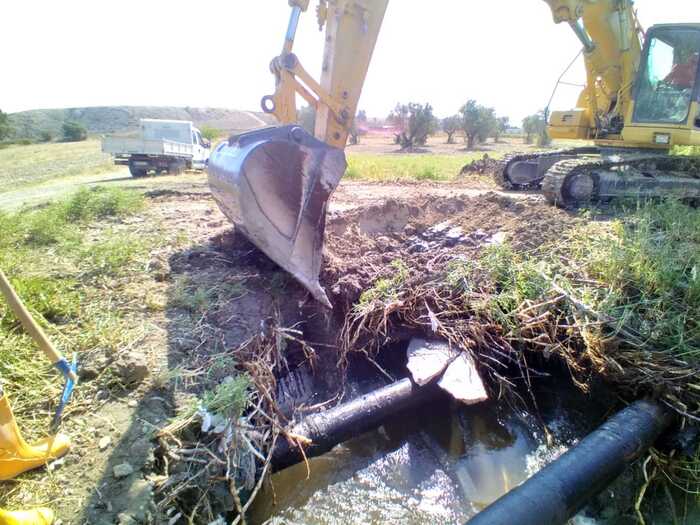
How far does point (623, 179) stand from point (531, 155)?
9.11 feet

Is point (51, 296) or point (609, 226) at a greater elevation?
point (609, 226)

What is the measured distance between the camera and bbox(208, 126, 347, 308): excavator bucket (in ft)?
10.6

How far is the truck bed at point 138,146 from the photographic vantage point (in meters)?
13.9

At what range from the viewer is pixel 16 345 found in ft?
8.65

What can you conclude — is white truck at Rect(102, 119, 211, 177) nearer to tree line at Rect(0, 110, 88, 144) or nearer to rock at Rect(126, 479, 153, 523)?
rock at Rect(126, 479, 153, 523)

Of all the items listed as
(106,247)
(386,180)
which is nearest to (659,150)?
(386,180)

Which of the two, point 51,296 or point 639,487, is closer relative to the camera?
point 639,487

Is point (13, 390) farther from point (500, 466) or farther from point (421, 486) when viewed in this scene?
point (500, 466)

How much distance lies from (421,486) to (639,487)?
4.05 ft

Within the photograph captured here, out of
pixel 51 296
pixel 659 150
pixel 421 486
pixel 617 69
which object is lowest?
pixel 421 486

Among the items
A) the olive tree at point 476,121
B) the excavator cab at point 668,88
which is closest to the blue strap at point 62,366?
the excavator cab at point 668,88

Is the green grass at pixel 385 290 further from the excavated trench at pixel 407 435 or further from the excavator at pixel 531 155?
the excavator at pixel 531 155

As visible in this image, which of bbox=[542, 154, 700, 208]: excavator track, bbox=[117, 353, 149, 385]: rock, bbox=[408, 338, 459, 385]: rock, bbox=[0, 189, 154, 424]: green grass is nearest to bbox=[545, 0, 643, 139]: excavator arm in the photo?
bbox=[542, 154, 700, 208]: excavator track

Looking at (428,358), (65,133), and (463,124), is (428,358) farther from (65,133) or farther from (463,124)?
(65,133)
